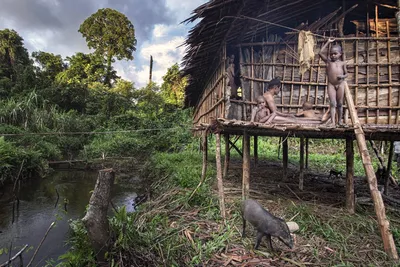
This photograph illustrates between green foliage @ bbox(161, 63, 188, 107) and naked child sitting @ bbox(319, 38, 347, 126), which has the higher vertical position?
green foliage @ bbox(161, 63, 188, 107)

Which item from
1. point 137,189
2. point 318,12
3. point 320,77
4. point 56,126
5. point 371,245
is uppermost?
point 318,12

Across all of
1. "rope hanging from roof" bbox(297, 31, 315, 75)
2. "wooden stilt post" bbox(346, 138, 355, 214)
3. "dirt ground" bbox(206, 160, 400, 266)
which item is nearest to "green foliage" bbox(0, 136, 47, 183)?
"dirt ground" bbox(206, 160, 400, 266)

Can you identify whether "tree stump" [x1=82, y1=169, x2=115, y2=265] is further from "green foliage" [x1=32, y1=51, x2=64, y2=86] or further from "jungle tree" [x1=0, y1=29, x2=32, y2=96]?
"green foliage" [x1=32, y1=51, x2=64, y2=86]

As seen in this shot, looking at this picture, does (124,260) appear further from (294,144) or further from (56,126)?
(294,144)

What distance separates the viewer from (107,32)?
24703mm

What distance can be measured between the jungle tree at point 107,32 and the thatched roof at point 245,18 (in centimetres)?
1981

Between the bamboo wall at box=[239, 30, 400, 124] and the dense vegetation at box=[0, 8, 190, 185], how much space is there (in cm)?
461

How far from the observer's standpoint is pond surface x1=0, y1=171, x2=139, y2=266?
5.61m

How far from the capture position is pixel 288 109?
21.1ft

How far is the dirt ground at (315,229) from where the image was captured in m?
3.31

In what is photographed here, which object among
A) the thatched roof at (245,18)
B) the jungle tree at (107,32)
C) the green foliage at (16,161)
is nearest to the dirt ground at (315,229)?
the thatched roof at (245,18)

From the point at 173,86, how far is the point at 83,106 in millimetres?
7854

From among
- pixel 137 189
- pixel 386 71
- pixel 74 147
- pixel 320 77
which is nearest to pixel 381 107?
pixel 386 71

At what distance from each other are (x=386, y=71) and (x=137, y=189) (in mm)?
8715
